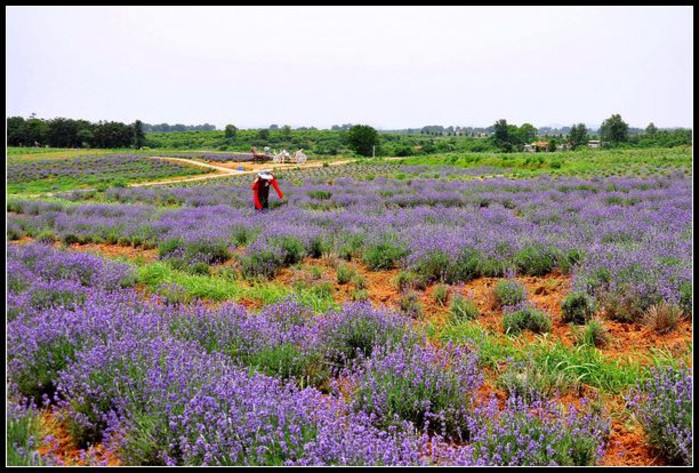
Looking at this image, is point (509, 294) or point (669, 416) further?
A: point (509, 294)

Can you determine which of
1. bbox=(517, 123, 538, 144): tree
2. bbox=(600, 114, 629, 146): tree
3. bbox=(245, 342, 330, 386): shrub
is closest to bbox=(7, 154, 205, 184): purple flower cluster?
bbox=(245, 342, 330, 386): shrub

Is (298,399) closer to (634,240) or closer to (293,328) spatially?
(293,328)

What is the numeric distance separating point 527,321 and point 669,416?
190 cm

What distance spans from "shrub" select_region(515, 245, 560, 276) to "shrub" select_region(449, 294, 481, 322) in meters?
1.52

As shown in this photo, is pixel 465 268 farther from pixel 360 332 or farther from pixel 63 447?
pixel 63 447

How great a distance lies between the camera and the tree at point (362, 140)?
79.9 m

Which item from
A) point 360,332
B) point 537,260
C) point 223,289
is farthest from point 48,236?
point 537,260

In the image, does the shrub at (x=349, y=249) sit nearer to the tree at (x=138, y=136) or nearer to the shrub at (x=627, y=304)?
the shrub at (x=627, y=304)

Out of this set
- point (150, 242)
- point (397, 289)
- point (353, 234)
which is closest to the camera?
point (397, 289)

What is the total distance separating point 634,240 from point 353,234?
4.09 meters

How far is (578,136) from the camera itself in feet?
267

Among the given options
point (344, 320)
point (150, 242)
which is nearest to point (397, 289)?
point (344, 320)

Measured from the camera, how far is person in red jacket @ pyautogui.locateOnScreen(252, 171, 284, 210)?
1156cm

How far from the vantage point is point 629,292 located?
14.6ft
